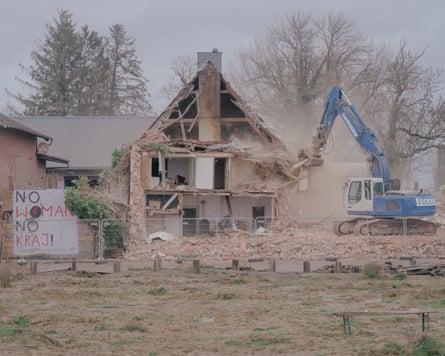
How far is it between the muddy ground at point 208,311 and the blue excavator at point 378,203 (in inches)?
300

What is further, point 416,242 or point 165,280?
point 416,242

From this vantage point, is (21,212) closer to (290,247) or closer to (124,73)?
(290,247)

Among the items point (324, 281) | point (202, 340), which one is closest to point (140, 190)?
point (324, 281)

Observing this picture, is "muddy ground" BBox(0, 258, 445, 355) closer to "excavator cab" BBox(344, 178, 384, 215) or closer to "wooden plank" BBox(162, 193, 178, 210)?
"excavator cab" BBox(344, 178, 384, 215)

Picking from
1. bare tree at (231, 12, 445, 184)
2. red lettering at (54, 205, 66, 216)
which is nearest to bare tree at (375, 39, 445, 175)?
bare tree at (231, 12, 445, 184)

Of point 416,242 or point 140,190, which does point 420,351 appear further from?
point 140,190

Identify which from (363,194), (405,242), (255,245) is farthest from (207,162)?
(405,242)

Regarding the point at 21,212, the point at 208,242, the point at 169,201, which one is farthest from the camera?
the point at 169,201

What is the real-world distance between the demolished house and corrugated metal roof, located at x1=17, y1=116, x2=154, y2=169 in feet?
44.8

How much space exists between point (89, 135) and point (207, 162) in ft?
69.5

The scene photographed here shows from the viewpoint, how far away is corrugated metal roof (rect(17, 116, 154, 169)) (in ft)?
179

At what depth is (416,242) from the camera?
32.6 meters

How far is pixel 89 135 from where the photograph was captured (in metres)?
57.6

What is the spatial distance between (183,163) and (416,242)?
43.4ft
